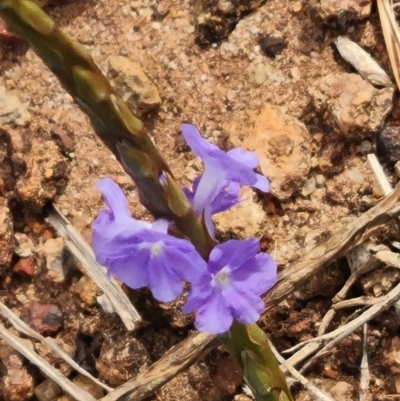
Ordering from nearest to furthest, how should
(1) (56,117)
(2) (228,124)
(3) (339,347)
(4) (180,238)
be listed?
1. (4) (180,238)
2. (3) (339,347)
3. (2) (228,124)
4. (1) (56,117)

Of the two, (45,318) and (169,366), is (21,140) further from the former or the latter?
(169,366)

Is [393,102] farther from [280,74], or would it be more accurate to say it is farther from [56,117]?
[56,117]

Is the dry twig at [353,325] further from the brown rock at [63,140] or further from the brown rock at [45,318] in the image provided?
the brown rock at [63,140]

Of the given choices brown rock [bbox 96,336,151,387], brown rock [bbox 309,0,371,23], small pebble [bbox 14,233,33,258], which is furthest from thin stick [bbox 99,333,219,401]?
brown rock [bbox 309,0,371,23]

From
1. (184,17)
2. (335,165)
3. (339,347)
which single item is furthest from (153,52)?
(339,347)

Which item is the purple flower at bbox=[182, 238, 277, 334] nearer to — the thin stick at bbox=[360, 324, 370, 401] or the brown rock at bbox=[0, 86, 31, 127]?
the thin stick at bbox=[360, 324, 370, 401]

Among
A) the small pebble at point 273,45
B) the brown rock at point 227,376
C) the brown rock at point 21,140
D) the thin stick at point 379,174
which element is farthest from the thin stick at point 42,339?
the small pebble at point 273,45
